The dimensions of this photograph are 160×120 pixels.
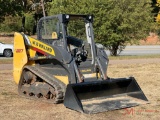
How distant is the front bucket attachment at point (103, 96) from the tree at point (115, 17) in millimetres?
14880

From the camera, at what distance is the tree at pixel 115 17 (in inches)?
946

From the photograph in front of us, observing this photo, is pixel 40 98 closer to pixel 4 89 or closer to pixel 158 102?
pixel 4 89

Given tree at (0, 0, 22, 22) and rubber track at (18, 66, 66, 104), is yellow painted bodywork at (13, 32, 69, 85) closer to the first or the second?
rubber track at (18, 66, 66, 104)

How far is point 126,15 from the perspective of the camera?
2514 cm

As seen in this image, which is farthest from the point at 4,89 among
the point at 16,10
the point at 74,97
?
the point at 16,10

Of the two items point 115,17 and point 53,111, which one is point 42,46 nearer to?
point 53,111

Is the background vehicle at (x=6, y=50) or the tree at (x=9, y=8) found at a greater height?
the tree at (x=9, y=8)

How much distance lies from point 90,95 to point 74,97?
2.55 ft

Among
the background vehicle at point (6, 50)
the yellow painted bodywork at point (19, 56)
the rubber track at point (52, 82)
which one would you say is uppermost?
the yellow painted bodywork at point (19, 56)

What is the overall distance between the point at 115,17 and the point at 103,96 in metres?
16.4

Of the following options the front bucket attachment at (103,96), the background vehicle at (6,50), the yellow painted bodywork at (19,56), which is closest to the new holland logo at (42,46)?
the yellow painted bodywork at (19,56)

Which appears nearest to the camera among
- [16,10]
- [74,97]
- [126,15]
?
[74,97]

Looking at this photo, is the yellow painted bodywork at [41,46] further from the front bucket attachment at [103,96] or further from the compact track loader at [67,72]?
the front bucket attachment at [103,96]

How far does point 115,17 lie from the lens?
2452 centimetres
